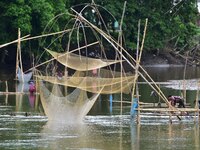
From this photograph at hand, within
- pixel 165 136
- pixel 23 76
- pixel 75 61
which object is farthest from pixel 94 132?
pixel 23 76

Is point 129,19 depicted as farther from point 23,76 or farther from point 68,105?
point 68,105

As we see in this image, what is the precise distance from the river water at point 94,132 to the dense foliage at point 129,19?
13413 millimetres

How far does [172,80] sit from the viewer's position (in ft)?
140

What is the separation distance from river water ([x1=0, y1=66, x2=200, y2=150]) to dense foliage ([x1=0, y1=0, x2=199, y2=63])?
Result: 44.0ft

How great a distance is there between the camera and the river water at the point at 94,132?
1797cm

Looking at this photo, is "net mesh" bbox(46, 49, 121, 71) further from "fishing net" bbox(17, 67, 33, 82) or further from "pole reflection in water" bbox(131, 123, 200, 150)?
"fishing net" bbox(17, 67, 33, 82)

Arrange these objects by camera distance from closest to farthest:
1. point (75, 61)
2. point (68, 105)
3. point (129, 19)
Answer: point (68, 105), point (75, 61), point (129, 19)

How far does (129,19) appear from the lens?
171 feet

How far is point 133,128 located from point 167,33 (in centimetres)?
3304

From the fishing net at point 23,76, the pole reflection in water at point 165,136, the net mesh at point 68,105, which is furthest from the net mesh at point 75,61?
the fishing net at point 23,76

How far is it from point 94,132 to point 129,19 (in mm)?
32519

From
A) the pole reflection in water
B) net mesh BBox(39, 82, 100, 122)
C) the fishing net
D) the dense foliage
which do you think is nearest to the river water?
the pole reflection in water

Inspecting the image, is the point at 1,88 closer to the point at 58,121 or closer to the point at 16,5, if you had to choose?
the point at 16,5

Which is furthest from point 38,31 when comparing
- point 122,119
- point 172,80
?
point 122,119
